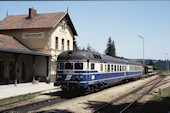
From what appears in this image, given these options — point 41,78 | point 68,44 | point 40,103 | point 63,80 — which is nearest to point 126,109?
point 40,103

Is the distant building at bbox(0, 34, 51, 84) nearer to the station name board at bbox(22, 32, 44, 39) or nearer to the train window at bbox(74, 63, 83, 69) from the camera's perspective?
the station name board at bbox(22, 32, 44, 39)

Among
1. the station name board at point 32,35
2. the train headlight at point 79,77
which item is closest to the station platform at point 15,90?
the train headlight at point 79,77

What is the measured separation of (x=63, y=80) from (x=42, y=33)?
1406 cm

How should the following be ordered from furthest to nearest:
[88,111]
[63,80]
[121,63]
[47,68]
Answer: [47,68] → [121,63] → [63,80] → [88,111]

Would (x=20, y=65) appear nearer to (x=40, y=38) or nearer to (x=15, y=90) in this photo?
(x=40, y=38)

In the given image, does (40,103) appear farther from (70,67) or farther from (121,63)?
(121,63)

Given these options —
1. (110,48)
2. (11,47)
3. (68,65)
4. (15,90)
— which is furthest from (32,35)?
(110,48)

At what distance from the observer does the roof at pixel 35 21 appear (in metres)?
31.3

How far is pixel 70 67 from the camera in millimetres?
18203

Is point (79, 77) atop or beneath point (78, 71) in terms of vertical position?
beneath

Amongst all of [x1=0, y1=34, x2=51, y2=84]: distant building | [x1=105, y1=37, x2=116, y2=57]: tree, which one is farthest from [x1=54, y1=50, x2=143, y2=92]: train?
[x1=105, y1=37, x2=116, y2=57]: tree

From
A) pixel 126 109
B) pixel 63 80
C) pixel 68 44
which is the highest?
pixel 68 44

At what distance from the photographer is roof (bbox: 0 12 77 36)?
31.3 m

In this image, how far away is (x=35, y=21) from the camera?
32812 millimetres
